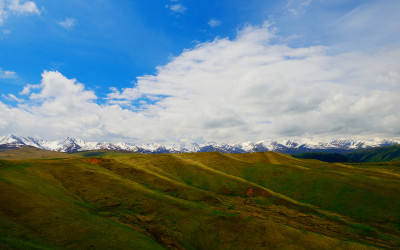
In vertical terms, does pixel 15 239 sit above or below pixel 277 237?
above

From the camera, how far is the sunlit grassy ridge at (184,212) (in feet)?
114

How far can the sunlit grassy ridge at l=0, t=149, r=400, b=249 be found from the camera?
34844mm

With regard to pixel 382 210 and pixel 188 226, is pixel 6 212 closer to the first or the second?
pixel 188 226

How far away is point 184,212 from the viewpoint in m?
50.8

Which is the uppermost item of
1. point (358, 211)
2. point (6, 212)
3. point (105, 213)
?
point (6, 212)

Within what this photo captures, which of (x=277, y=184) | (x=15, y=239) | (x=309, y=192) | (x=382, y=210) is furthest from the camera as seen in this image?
(x=277, y=184)

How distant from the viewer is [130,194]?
59594mm

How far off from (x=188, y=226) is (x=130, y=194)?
21.3m

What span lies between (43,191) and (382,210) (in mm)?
92921

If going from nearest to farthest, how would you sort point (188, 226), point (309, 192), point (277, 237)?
1. point (277, 237)
2. point (188, 226)
3. point (309, 192)

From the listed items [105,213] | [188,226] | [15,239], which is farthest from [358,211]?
[15,239]

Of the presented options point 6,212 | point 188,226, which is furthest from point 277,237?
point 6,212

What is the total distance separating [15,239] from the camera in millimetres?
27578

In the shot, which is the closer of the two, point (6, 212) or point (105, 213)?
point (6, 212)
